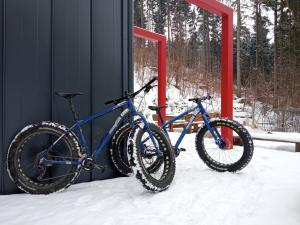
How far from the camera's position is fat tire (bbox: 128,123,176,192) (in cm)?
244

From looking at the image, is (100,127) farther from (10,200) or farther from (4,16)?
(4,16)

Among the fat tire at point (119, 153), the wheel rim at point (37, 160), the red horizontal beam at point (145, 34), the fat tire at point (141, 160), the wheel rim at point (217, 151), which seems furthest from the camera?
the red horizontal beam at point (145, 34)

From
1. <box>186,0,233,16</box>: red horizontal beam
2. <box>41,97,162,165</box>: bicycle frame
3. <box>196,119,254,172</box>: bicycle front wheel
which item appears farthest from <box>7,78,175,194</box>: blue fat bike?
<box>186,0,233,16</box>: red horizontal beam

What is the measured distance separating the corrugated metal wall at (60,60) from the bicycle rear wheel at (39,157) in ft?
0.42

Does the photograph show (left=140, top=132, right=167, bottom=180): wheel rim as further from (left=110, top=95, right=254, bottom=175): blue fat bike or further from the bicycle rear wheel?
the bicycle rear wheel

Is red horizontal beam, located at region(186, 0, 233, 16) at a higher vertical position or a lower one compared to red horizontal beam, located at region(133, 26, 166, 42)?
lower

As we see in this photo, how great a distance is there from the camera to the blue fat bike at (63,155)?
2.48 meters

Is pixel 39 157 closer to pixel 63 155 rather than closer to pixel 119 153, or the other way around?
pixel 63 155

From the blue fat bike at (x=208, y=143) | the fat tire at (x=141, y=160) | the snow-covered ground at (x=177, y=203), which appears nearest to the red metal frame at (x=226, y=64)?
the blue fat bike at (x=208, y=143)

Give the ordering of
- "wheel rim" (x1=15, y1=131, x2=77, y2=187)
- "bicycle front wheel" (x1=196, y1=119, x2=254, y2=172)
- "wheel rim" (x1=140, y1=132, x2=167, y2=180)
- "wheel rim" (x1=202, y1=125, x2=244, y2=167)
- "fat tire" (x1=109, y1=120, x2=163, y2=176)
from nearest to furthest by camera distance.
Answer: "wheel rim" (x1=15, y1=131, x2=77, y2=187)
"wheel rim" (x1=140, y1=132, x2=167, y2=180)
"fat tire" (x1=109, y1=120, x2=163, y2=176)
"bicycle front wheel" (x1=196, y1=119, x2=254, y2=172)
"wheel rim" (x1=202, y1=125, x2=244, y2=167)

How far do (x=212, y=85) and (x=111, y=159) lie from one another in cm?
1157

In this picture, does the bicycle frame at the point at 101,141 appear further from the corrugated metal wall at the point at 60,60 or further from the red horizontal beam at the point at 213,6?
the red horizontal beam at the point at 213,6

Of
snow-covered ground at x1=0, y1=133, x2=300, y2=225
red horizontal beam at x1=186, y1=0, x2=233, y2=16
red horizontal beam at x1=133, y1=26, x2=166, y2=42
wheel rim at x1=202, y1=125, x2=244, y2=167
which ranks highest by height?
red horizontal beam at x1=133, y1=26, x2=166, y2=42

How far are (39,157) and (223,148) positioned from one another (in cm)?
191
